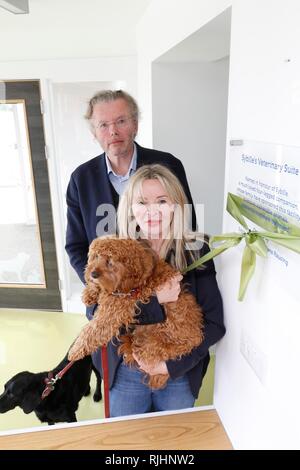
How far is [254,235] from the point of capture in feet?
2.20

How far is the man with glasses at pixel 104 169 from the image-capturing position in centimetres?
119

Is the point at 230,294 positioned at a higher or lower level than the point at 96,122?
lower

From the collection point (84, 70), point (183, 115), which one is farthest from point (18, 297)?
point (183, 115)

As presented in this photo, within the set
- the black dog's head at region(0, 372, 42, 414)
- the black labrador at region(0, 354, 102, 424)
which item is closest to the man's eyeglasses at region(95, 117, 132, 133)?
the black labrador at region(0, 354, 102, 424)

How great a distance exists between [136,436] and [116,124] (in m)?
0.96

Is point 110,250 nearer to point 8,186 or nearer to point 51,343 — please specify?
point 51,343

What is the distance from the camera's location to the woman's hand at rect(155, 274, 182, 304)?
A: 2.79 ft

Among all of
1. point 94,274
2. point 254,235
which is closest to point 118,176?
point 94,274

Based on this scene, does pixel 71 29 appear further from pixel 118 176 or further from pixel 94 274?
pixel 94 274

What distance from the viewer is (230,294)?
0.90 meters

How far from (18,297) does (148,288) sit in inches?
112

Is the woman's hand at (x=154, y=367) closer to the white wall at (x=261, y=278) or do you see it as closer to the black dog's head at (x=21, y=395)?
the white wall at (x=261, y=278)

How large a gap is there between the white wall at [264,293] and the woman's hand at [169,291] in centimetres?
14

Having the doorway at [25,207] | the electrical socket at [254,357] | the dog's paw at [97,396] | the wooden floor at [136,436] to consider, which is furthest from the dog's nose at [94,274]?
the doorway at [25,207]
